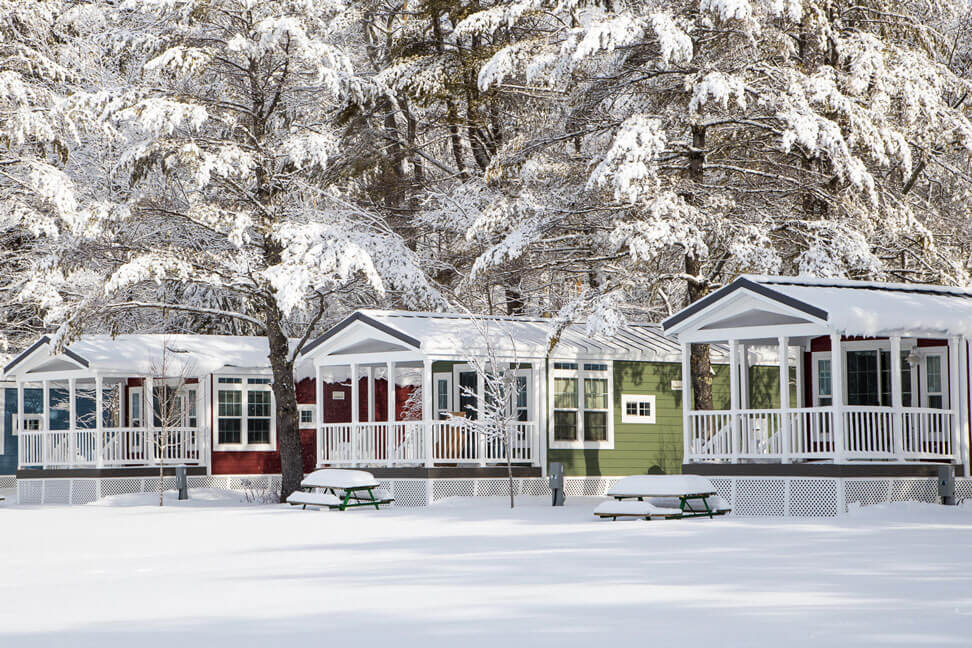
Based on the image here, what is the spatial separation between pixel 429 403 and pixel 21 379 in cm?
1101

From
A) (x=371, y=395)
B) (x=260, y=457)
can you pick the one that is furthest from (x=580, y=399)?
(x=260, y=457)

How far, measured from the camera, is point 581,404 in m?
28.5

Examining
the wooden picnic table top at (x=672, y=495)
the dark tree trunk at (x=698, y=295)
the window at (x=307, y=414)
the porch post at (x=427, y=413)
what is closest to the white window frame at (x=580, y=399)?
the dark tree trunk at (x=698, y=295)

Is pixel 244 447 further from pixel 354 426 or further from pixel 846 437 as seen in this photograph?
pixel 846 437

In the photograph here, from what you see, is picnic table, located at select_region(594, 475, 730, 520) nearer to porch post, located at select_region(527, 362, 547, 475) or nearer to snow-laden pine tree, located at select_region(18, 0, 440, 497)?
porch post, located at select_region(527, 362, 547, 475)

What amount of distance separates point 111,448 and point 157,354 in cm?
222

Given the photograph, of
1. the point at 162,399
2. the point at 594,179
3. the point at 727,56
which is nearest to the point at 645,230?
the point at 594,179

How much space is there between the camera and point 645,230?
1006 inches

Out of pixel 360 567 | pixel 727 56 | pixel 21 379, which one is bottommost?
pixel 360 567

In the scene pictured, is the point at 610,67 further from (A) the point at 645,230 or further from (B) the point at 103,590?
(B) the point at 103,590

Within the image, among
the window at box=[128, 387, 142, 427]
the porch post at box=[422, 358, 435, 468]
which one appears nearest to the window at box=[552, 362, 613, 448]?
the porch post at box=[422, 358, 435, 468]

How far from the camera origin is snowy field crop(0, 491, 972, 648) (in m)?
9.45

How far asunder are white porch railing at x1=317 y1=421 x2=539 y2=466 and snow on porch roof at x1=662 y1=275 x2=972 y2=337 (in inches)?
199

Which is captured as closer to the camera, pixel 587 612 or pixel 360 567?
pixel 587 612
